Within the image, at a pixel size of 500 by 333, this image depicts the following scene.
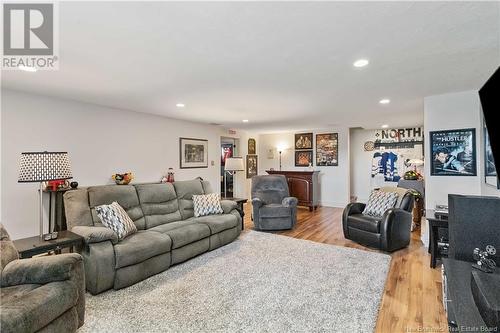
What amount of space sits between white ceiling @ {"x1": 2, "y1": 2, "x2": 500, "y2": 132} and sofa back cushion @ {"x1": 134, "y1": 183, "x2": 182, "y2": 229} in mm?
1370

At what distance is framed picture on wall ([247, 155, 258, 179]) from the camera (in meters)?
8.01

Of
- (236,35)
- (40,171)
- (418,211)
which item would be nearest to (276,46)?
(236,35)

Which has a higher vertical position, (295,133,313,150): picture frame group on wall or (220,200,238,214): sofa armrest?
(295,133,313,150): picture frame group on wall

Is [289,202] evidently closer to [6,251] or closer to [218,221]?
[218,221]

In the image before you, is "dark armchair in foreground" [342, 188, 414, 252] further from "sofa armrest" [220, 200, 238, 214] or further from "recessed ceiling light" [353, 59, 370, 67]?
"recessed ceiling light" [353, 59, 370, 67]

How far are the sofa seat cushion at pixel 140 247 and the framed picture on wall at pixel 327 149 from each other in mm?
5449

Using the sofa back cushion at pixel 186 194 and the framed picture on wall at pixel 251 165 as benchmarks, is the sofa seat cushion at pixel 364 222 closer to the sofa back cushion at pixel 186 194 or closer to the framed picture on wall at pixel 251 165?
the sofa back cushion at pixel 186 194

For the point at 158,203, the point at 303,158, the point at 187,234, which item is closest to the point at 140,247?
the point at 187,234

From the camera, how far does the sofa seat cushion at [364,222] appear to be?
3594 millimetres

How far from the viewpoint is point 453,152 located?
11.5 feet

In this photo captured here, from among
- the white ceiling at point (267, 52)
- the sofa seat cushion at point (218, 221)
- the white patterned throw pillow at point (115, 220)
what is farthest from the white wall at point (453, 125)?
the white patterned throw pillow at point (115, 220)

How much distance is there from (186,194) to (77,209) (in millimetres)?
1613

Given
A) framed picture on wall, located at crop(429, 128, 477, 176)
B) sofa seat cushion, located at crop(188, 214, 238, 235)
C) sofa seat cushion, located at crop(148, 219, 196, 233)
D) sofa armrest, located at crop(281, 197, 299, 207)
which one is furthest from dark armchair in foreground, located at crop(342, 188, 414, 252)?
sofa seat cushion, located at crop(148, 219, 196, 233)

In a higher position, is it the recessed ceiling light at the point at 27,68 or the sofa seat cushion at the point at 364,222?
the recessed ceiling light at the point at 27,68
